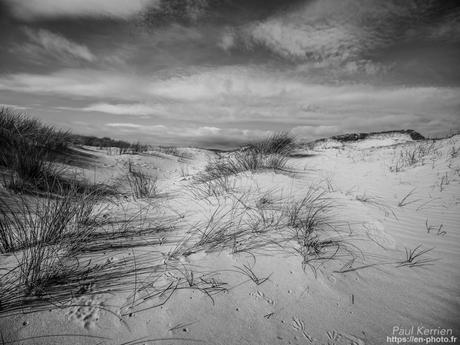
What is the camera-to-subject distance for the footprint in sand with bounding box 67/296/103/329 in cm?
115

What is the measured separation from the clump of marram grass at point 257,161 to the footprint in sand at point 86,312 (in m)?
3.26

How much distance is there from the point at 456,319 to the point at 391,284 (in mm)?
358

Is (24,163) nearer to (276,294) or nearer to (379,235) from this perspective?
(276,294)

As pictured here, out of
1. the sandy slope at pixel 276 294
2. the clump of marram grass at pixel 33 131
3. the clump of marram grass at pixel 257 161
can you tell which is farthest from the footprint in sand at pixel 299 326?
the clump of marram grass at pixel 33 131

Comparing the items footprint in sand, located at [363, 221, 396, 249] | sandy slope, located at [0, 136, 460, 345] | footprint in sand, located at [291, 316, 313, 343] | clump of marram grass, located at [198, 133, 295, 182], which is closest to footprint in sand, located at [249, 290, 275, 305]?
sandy slope, located at [0, 136, 460, 345]

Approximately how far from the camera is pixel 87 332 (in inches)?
43.8

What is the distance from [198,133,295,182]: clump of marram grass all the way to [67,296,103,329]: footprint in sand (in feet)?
10.7

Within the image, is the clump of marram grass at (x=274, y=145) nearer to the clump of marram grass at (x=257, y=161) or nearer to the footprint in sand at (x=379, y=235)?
the clump of marram grass at (x=257, y=161)

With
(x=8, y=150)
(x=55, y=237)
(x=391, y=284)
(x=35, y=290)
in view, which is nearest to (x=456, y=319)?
(x=391, y=284)

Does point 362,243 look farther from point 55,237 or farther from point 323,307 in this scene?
point 55,237

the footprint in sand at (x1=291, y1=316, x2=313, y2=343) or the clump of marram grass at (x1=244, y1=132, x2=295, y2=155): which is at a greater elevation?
the clump of marram grass at (x1=244, y1=132, x2=295, y2=155)

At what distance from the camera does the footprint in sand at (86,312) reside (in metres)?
1.15

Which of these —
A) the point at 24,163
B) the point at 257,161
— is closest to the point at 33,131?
the point at 24,163

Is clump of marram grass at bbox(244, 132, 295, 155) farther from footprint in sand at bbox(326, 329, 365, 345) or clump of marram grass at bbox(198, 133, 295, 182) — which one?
footprint in sand at bbox(326, 329, 365, 345)
